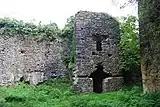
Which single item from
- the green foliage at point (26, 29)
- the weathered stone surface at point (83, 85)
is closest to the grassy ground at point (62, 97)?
the weathered stone surface at point (83, 85)

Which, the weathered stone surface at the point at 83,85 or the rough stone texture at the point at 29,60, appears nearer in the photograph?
the weathered stone surface at the point at 83,85

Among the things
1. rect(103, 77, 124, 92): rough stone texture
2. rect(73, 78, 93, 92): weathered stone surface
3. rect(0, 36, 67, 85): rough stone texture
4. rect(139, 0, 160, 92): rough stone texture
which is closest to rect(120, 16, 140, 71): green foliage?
rect(103, 77, 124, 92): rough stone texture

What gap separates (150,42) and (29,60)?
8.33m

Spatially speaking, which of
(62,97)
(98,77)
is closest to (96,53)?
(98,77)

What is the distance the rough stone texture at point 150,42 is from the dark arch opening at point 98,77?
4962mm

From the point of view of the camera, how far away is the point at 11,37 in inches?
736

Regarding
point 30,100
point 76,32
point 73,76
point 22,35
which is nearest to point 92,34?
point 76,32

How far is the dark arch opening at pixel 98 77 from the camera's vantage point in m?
18.5

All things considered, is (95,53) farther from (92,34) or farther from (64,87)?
(64,87)

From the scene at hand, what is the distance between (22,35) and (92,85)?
489 cm

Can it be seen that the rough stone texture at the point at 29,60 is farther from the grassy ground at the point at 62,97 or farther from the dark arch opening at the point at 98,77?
the dark arch opening at the point at 98,77

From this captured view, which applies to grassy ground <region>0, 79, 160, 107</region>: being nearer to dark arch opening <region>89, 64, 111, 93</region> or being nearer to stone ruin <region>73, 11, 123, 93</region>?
stone ruin <region>73, 11, 123, 93</region>

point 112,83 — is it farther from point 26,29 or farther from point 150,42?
point 150,42

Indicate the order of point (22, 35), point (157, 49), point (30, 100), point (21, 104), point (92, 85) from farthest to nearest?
point (22, 35)
point (92, 85)
point (30, 100)
point (21, 104)
point (157, 49)
